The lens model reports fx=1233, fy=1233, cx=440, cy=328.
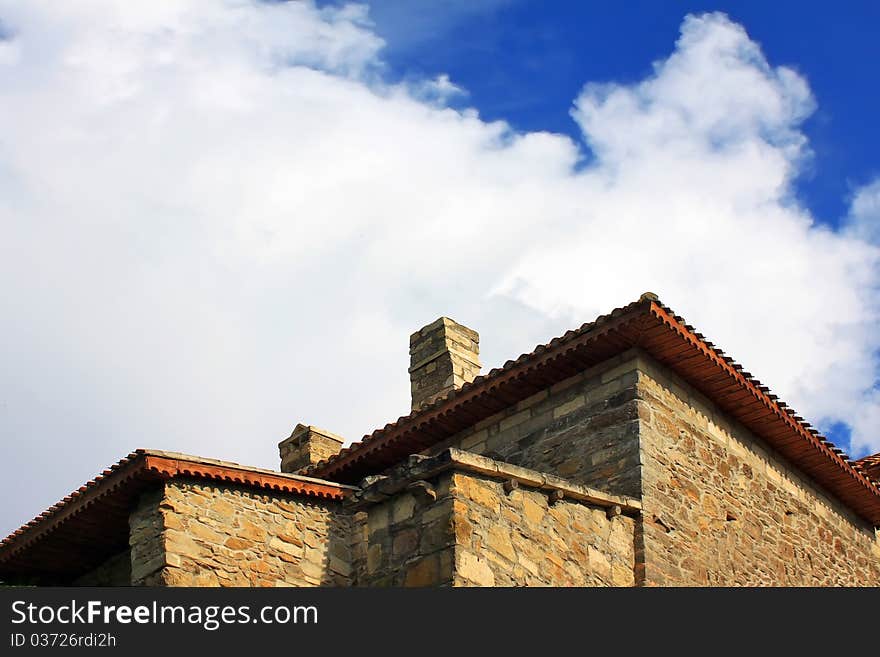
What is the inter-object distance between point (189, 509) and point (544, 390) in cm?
378

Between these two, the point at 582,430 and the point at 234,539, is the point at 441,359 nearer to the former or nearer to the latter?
the point at 582,430

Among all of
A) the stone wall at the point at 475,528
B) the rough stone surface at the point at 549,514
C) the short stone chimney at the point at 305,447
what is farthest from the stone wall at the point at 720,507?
the short stone chimney at the point at 305,447

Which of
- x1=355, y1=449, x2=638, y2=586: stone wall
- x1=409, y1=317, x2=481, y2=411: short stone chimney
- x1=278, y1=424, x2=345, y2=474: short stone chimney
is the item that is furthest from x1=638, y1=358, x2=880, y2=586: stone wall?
x1=278, y1=424, x2=345, y2=474: short stone chimney

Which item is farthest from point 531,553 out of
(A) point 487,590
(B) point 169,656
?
(B) point 169,656

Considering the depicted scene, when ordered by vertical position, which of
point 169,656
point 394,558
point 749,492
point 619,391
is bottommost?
point 169,656

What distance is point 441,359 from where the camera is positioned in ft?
51.3

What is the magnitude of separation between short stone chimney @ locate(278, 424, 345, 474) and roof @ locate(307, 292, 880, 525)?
5.70 feet

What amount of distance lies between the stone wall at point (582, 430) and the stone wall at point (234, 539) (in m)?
2.03

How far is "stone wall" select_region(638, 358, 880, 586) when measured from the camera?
11242 mm

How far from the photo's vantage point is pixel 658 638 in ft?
23.6

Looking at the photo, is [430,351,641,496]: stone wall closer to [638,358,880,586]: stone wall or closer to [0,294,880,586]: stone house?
[0,294,880,586]: stone house

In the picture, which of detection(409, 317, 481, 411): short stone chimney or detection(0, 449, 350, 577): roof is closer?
detection(0, 449, 350, 577): roof

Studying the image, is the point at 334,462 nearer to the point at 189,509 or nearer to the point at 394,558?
the point at 189,509

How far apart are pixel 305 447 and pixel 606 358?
5.03 m
